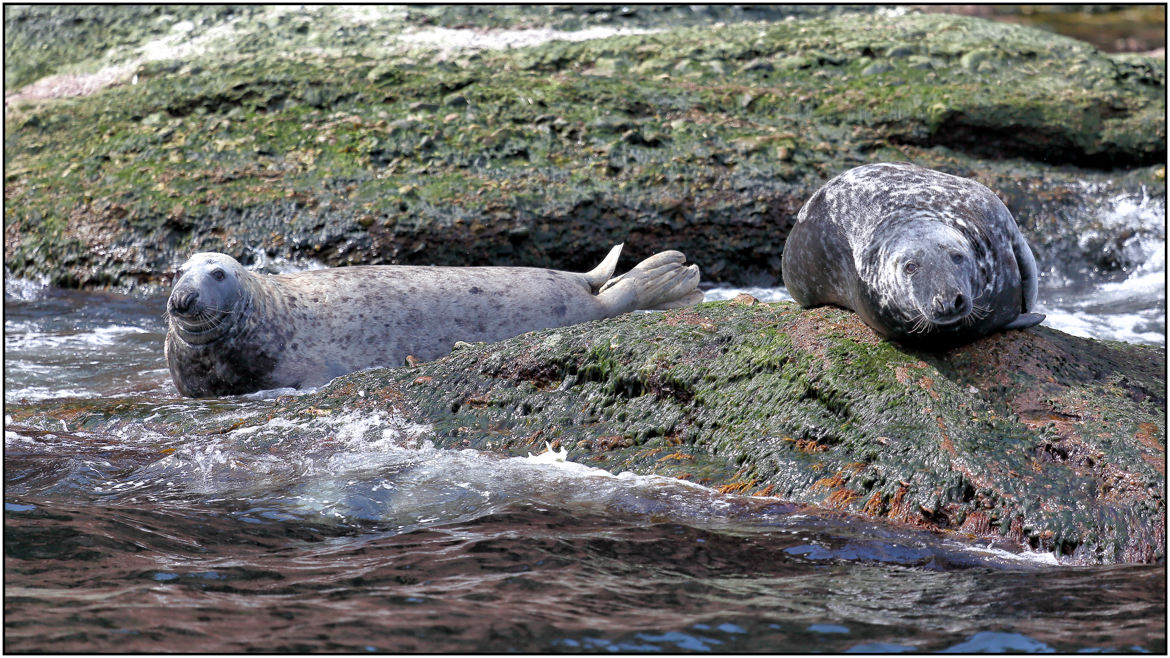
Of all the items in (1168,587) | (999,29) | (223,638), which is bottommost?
(1168,587)

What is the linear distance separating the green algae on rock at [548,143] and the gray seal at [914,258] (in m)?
3.65

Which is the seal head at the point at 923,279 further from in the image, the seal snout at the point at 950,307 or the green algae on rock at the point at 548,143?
the green algae on rock at the point at 548,143

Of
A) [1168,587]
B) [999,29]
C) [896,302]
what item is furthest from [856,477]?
[999,29]

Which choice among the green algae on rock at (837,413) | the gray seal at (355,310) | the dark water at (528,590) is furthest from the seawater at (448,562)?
the gray seal at (355,310)

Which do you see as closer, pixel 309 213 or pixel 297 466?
pixel 297 466

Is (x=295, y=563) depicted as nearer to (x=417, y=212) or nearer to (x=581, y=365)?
(x=581, y=365)

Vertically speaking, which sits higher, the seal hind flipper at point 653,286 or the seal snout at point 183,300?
the seal snout at point 183,300

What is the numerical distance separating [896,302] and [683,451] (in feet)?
2.94

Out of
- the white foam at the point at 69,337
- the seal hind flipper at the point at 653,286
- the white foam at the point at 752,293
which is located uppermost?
the seal hind flipper at the point at 653,286

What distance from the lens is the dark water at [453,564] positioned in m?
2.58

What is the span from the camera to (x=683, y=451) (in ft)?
13.2

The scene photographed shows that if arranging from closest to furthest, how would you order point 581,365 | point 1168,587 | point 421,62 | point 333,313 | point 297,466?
point 1168,587, point 297,466, point 581,365, point 333,313, point 421,62

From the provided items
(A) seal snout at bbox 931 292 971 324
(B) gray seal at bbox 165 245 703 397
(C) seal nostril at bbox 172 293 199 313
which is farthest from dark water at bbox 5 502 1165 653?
(B) gray seal at bbox 165 245 703 397

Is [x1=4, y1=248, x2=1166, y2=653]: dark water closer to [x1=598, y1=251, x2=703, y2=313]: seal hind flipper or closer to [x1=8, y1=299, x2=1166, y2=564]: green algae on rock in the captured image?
[x1=8, y1=299, x2=1166, y2=564]: green algae on rock
